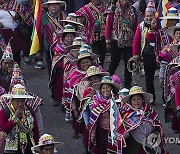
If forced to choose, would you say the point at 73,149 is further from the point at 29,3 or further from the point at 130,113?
the point at 29,3

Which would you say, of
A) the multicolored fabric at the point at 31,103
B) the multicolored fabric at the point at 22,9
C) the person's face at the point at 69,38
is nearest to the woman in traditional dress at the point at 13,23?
the multicolored fabric at the point at 22,9

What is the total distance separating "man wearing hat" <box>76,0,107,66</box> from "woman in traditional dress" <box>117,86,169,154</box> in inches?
223

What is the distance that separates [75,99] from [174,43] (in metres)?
1.92

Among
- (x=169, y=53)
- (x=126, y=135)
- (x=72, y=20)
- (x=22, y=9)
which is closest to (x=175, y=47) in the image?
(x=169, y=53)

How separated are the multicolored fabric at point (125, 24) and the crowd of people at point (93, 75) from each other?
0.06 feet

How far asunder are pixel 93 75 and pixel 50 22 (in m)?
4.10

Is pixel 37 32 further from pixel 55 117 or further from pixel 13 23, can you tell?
pixel 55 117

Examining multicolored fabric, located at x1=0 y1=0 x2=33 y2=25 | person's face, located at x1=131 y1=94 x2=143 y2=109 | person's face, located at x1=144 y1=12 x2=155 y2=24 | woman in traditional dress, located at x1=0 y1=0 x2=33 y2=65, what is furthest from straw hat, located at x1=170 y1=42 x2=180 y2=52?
multicolored fabric, located at x1=0 y1=0 x2=33 y2=25

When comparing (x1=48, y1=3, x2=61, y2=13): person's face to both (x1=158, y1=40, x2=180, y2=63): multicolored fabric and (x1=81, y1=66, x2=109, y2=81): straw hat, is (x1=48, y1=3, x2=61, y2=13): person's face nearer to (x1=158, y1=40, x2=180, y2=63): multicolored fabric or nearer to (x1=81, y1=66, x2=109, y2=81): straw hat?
(x1=158, y1=40, x2=180, y2=63): multicolored fabric

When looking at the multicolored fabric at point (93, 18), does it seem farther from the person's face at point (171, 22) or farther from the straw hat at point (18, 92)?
the straw hat at point (18, 92)

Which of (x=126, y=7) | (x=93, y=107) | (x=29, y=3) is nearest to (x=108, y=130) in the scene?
(x=93, y=107)

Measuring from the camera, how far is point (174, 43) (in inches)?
646

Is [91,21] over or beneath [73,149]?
over

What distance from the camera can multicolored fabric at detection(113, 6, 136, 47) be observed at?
18.5 metres
